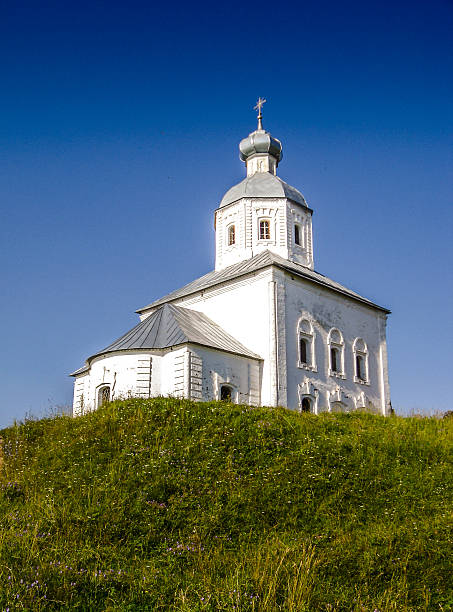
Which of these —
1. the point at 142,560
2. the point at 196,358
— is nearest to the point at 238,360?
the point at 196,358

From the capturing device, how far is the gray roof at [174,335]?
62.5 ft

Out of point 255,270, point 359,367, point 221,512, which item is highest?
point 255,270

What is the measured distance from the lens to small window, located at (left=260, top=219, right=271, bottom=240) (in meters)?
25.6

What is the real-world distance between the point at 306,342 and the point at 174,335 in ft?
18.2

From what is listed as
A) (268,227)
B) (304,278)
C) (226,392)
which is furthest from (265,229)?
(226,392)

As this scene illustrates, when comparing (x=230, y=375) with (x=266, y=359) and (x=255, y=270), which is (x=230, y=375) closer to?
(x=266, y=359)

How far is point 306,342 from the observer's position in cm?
2239

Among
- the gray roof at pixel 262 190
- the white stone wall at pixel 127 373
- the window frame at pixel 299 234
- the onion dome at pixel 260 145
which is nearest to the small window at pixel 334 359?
the window frame at pixel 299 234

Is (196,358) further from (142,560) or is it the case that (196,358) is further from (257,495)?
(142,560)

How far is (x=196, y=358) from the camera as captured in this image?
18641 mm

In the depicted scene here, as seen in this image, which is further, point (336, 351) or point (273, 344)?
point (336, 351)

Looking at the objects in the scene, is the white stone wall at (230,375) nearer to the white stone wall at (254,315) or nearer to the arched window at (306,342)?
the white stone wall at (254,315)

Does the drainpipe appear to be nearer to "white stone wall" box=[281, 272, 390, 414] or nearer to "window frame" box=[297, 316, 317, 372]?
"white stone wall" box=[281, 272, 390, 414]

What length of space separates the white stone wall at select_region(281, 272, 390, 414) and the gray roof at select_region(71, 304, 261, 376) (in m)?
1.89
